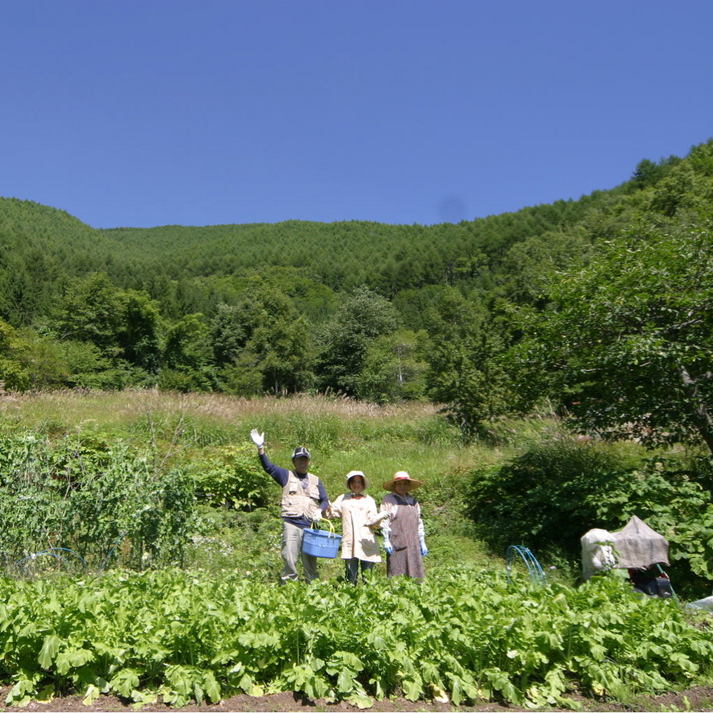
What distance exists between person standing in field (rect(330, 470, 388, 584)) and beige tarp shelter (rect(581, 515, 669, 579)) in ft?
6.48

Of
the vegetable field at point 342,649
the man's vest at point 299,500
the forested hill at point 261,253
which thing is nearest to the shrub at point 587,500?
the vegetable field at point 342,649

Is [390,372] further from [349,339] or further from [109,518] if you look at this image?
[109,518]

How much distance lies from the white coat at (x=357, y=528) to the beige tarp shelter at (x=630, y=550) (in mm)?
1996

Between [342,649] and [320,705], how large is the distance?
1.08 feet

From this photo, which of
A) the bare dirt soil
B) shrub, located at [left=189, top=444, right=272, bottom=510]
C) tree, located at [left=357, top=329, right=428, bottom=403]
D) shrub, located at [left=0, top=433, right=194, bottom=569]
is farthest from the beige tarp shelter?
tree, located at [left=357, top=329, right=428, bottom=403]

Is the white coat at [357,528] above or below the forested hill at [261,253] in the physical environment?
below

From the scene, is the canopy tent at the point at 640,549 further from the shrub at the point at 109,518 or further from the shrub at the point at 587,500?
the shrub at the point at 109,518

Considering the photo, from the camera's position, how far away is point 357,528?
17.8 ft

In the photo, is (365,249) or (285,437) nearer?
(285,437)

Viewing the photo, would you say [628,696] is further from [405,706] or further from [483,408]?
[483,408]

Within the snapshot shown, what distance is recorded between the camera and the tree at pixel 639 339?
22.6 feet

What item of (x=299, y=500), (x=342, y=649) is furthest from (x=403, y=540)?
(x=342, y=649)

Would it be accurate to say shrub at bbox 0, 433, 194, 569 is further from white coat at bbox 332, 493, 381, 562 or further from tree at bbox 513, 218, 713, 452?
tree at bbox 513, 218, 713, 452

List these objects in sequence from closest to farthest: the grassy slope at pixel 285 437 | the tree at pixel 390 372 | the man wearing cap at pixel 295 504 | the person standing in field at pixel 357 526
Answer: the person standing in field at pixel 357 526
the man wearing cap at pixel 295 504
the grassy slope at pixel 285 437
the tree at pixel 390 372
